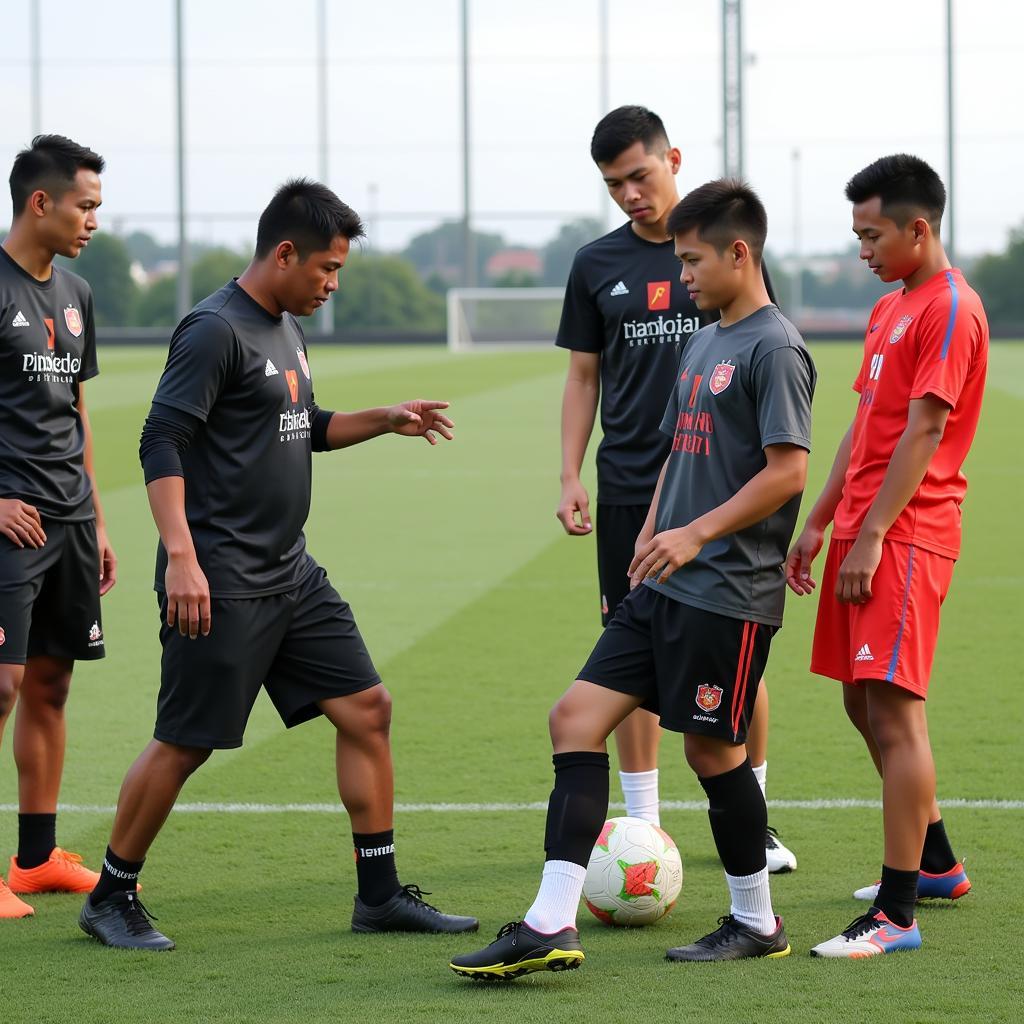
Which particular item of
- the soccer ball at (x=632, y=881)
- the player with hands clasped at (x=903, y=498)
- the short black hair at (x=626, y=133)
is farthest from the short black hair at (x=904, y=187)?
the soccer ball at (x=632, y=881)

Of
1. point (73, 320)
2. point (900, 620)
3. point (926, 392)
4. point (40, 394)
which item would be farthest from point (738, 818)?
point (73, 320)

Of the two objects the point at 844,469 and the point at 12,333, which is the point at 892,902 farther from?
the point at 12,333

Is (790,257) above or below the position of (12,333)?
above

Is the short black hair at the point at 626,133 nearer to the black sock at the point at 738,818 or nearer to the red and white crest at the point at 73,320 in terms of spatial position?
the red and white crest at the point at 73,320

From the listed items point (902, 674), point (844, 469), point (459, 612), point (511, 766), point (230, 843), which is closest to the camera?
point (902, 674)

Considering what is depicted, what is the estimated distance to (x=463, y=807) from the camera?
18.5 feet

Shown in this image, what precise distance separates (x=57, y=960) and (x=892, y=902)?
211 centimetres

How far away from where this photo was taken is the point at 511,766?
20.1 ft

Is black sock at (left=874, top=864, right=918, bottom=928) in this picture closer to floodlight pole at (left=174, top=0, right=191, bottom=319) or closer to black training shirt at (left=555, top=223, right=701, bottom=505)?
black training shirt at (left=555, top=223, right=701, bottom=505)

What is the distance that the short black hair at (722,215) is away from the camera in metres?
4.09

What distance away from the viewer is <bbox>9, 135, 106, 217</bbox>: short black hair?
187 inches

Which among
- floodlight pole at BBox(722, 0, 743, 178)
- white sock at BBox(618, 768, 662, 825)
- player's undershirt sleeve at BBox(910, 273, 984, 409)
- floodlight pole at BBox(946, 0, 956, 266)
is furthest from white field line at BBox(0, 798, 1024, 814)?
floodlight pole at BBox(946, 0, 956, 266)

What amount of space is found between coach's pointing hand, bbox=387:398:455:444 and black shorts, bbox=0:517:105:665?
0.98 metres

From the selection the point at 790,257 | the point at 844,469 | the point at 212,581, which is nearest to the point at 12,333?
the point at 212,581
